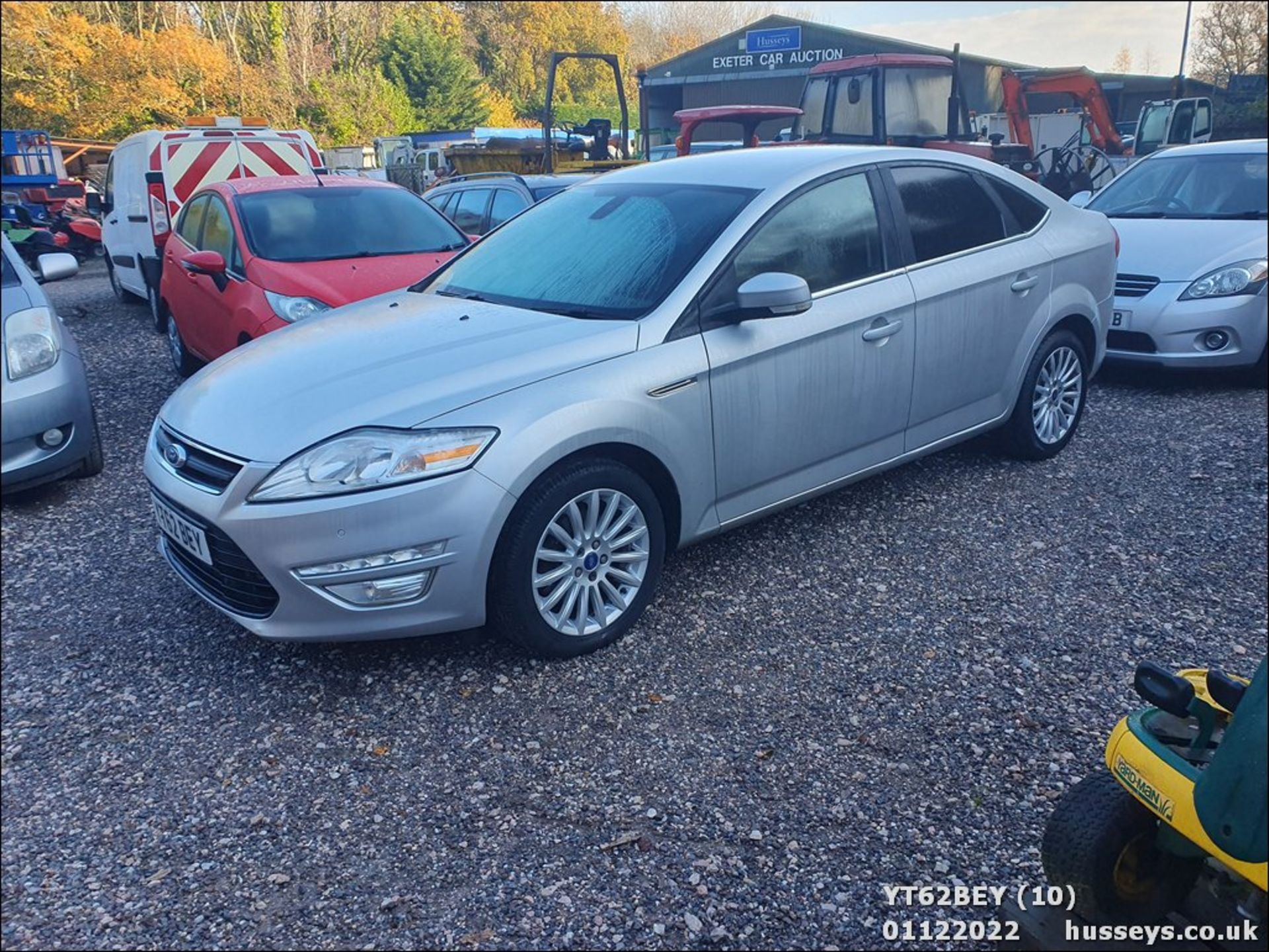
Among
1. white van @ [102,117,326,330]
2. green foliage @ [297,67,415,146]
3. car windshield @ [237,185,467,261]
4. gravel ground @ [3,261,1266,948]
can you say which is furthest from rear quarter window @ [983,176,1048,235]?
green foliage @ [297,67,415,146]

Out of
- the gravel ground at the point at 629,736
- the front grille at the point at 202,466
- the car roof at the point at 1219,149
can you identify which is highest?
the car roof at the point at 1219,149

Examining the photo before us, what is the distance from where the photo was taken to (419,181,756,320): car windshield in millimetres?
3699

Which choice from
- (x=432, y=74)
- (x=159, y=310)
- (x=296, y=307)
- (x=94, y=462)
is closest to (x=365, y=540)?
(x=94, y=462)

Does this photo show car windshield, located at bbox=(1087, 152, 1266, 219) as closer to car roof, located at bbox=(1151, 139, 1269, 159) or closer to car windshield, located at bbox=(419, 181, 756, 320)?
car roof, located at bbox=(1151, 139, 1269, 159)

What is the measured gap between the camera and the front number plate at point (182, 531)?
3234 mm

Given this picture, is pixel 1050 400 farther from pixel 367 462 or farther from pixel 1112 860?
pixel 367 462

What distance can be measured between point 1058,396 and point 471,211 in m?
5.96

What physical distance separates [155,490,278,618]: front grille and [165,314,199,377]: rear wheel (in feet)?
14.3

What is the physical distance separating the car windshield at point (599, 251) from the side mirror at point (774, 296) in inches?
11.0

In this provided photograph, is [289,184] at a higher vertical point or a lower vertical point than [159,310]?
higher

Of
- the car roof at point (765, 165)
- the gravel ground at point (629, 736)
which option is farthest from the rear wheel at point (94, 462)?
the car roof at point (765, 165)

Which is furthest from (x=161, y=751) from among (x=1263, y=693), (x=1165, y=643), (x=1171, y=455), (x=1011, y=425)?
(x=1171, y=455)

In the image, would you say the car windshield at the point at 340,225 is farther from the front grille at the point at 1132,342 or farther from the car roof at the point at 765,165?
the front grille at the point at 1132,342

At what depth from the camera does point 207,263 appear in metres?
6.08
